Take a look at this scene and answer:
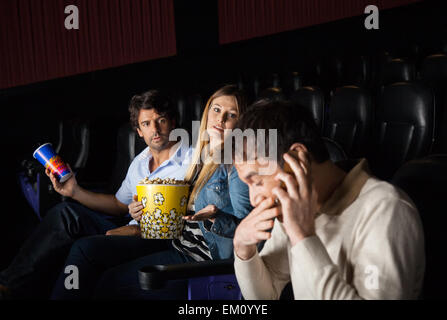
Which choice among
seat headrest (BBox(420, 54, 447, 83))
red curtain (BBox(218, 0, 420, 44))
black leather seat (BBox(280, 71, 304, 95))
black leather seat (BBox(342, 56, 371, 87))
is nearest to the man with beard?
seat headrest (BBox(420, 54, 447, 83))

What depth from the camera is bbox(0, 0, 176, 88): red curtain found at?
2.98 meters

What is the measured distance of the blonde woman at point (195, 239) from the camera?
0.77 meters

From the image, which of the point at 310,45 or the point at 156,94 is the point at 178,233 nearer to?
the point at 156,94

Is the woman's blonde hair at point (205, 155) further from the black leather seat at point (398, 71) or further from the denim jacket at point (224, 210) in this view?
the black leather seat at point (398, 71)

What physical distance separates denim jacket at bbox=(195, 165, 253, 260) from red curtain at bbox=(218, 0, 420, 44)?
3.16 meters

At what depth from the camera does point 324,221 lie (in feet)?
1.81

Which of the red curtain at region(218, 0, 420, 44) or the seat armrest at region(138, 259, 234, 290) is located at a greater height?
the red curtain at region(218, 0, 420, 44)

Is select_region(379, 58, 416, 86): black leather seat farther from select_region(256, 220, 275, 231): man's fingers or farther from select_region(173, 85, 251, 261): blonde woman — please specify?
select_region(256, 220, 275, 231): man's fingers

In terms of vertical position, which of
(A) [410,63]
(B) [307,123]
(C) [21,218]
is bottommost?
(C) [21,218]

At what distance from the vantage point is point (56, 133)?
2.50m

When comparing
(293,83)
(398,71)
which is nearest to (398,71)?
(398,71)

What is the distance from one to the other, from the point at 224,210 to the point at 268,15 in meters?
3.43
